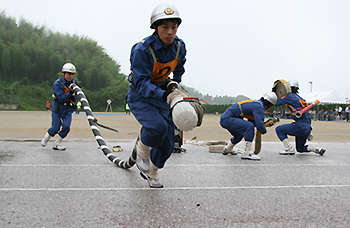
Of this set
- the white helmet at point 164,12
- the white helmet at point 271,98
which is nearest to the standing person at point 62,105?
the white helmet at point 271,98

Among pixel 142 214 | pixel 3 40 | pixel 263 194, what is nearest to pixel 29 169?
pixel 142 214

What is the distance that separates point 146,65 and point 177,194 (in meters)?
1.44

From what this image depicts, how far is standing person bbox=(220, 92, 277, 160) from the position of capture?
714cm

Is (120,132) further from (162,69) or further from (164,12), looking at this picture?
(164,12)

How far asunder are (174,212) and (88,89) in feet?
262

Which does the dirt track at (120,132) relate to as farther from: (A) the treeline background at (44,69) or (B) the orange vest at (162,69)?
(A) the treeline background at (44,69)

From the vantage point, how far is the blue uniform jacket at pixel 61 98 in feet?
25.7

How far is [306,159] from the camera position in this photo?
23.6 feet

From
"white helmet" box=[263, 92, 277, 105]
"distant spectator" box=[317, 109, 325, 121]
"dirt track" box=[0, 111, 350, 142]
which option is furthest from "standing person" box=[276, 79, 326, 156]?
"distant spectator" box=[317, 109, 325, 121]

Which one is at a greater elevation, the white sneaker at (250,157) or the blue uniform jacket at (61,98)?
the blue uniform jacket at (61,98)

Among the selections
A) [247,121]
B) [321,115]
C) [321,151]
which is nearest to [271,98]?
[247,121]

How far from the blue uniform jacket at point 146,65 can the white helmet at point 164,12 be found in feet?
0.85

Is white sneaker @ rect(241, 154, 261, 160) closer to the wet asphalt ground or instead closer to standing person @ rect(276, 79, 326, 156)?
the wet asphalt ground

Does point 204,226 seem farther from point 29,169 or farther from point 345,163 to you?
point 345,163
